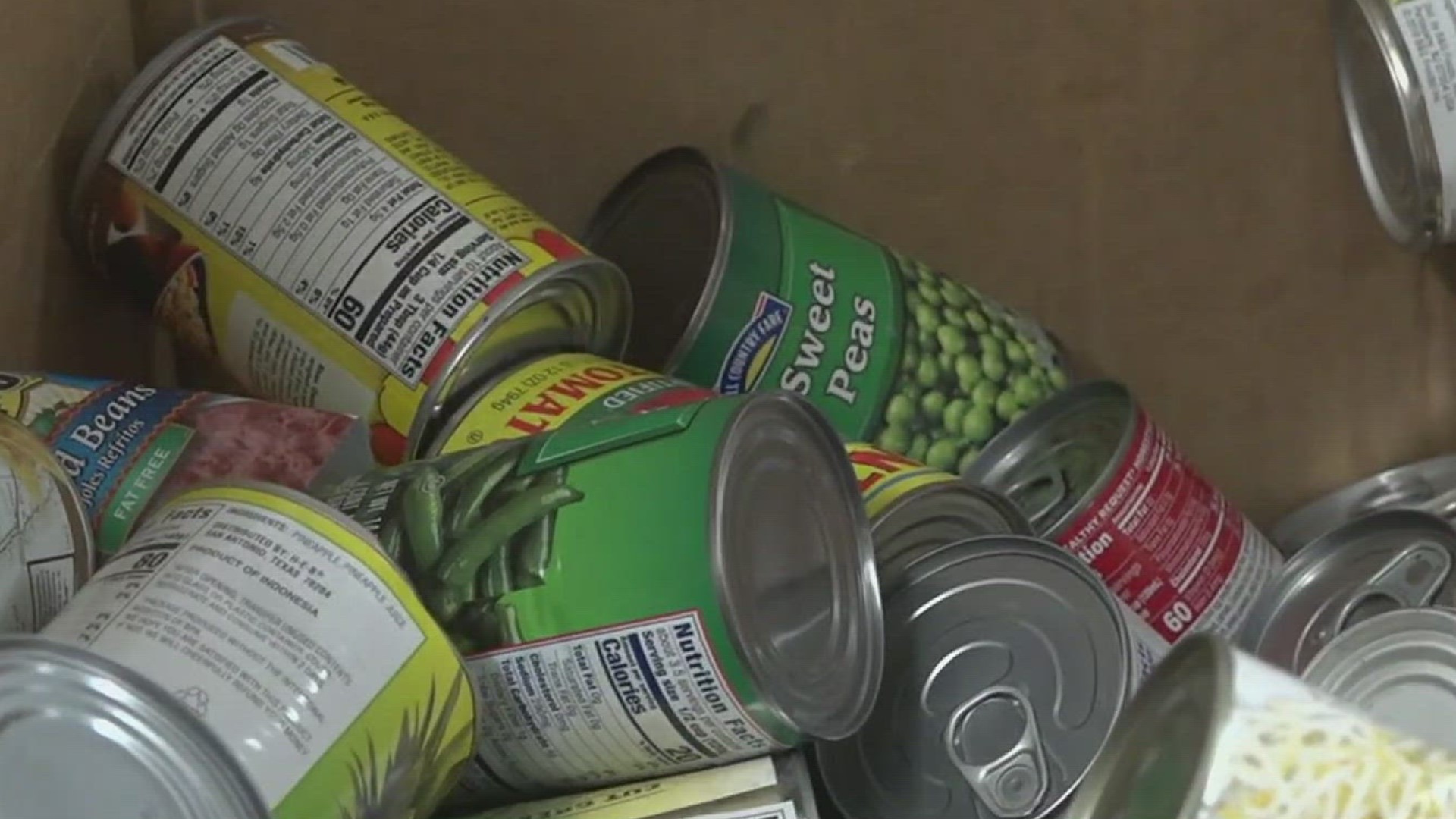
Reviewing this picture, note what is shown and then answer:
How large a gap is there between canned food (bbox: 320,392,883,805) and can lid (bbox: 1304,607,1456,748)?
0.92 feet

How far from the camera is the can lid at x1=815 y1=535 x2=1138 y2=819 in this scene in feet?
2.88

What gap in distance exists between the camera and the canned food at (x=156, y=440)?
2.78 ft

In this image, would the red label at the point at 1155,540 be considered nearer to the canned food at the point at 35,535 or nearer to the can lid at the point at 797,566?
the can lid at the point at 797,566

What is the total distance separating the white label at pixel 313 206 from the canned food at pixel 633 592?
0.12 metres

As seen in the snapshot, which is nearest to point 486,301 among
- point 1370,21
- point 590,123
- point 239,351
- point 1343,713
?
point 239,351

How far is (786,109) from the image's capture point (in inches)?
47.4

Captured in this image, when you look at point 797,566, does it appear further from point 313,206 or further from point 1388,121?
point 1388,121

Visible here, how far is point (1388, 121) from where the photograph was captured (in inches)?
47.0

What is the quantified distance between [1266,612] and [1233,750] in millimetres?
545

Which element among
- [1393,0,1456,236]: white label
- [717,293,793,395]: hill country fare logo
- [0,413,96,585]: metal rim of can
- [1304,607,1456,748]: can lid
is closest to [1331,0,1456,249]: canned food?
[1393,0,1456,236]: white label

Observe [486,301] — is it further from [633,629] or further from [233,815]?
[233,815]

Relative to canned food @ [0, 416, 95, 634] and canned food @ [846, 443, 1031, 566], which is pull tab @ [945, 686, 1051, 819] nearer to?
canned food @ [846, 443, 1031, 566]

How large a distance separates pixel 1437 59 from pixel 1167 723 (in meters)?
0.63

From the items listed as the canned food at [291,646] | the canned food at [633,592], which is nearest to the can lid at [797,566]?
the canned food at [633,592]
